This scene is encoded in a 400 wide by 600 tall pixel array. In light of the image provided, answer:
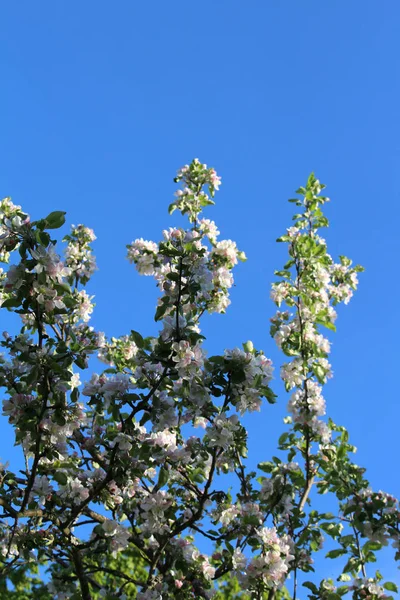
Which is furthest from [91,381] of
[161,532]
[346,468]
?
[346,468]

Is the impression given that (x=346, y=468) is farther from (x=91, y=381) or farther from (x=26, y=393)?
(x=26, y=393)

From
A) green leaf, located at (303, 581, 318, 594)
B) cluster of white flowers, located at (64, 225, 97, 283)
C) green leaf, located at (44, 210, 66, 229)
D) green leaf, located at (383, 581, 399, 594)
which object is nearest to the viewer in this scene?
green leaf, located at (44, 210, 66, 229)

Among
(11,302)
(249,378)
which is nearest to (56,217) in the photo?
(11,302)

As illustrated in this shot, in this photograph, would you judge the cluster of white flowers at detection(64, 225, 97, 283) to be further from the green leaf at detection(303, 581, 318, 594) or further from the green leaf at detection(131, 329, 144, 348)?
the green leaf at detection(303, 581, 318, 594)

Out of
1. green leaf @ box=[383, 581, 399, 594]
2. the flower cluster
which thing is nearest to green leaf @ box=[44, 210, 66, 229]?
the flower cluster

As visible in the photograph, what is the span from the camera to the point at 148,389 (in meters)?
3.23

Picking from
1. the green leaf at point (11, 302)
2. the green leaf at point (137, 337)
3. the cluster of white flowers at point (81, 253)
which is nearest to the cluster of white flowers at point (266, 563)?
the green leaf at point (137, 337)

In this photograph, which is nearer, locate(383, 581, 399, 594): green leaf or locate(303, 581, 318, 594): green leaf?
locate(383, 581, 399, 594): green leaf

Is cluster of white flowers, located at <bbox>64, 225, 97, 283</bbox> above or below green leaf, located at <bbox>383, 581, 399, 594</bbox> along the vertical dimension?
above

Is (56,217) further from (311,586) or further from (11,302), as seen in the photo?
(311,586)

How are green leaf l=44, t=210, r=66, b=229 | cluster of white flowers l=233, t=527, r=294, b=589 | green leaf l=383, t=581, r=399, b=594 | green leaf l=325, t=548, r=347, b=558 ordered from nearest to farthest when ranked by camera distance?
green leaf l=44, t=210, r=66, b=229 → cluster of white flowers l=233, t=527, r=294, b=589 → green leaf l=383, t=581, r=399, b=594 → green leaf l=325, t=548, r=347, b=558

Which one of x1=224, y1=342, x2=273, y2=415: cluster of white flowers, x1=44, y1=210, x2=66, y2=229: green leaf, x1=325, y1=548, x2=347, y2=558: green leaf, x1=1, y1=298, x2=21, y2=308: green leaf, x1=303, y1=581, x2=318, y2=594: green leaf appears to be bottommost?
x1=303, y1=581, x2=318, y2=594: green leaf

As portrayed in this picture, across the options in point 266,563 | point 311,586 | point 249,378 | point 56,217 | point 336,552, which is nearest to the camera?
point 56,217

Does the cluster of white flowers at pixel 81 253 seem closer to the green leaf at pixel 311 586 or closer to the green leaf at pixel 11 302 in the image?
the green leaf at pixel 11 302
